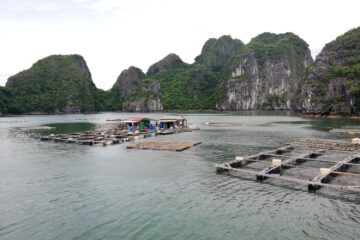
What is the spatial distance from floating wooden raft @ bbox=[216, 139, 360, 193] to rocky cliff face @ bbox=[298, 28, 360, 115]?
7804 centimetres

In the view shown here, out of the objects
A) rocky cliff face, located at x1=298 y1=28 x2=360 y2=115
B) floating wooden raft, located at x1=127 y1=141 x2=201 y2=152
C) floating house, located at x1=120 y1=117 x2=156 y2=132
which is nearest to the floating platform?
floating house, located at x1=120 y1=117 x2=156 y2=132

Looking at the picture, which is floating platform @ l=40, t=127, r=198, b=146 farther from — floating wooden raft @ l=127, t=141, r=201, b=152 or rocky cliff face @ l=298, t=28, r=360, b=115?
rocky cliff face @ l=298, t=28, r=360, b=115

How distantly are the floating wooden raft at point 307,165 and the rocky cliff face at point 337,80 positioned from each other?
7804 centimetres

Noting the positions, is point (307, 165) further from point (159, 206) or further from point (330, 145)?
point (159, 206)

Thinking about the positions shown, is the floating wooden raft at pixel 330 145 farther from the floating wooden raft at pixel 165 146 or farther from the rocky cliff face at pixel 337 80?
the rocky cliff face at pixel 337 80

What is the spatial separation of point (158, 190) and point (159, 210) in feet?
13.9

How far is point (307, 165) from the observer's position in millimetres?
31188

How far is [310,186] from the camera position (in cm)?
2181

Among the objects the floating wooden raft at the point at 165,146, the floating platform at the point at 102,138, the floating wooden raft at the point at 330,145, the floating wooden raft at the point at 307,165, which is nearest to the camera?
the floating wooden raft at the point at 307,165

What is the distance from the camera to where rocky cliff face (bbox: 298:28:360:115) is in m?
111

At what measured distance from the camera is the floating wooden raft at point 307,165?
24.0 metres

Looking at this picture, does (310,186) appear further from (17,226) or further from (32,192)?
(32,192)

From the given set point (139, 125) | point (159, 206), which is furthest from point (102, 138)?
point (159, 206)

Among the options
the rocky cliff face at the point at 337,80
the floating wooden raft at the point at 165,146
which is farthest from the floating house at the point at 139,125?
the rocky cliff face at the point at 337,80
